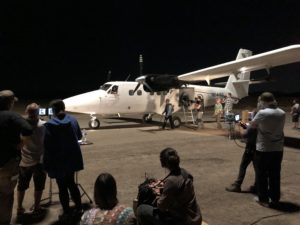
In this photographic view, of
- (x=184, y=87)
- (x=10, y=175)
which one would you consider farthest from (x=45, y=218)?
(x=184, y=87)

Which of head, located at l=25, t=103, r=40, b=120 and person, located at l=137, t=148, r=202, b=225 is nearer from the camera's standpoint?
person, located at l=137, t=148, r=202, b=225

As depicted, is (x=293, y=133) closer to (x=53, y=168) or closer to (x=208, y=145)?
(x=208, y=145)

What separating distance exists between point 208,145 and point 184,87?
7.85 m

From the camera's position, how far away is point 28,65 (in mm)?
87312

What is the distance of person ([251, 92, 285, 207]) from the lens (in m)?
6.45

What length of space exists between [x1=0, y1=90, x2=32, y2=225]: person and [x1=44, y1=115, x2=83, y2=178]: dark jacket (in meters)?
0.64

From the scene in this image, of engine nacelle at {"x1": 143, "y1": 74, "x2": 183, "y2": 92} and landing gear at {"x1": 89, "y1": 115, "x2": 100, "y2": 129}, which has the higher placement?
engine nacelle at {"x1": 143, "y1": 74, "x2": 183, "y2": 92}

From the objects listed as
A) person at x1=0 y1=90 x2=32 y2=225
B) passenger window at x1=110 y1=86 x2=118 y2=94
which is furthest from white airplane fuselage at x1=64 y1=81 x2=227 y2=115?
person at x1=0 y1=90 x2=32 y2=225

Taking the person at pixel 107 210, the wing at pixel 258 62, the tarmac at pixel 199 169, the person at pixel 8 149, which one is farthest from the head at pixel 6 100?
the wing at pixel 258 62

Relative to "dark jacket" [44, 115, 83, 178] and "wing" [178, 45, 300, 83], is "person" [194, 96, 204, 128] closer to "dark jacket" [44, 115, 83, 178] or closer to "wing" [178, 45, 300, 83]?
"wing" [178, 45, 300, 83]

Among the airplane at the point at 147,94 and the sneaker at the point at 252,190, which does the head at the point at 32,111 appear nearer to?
the sneaker at the point at 252,190

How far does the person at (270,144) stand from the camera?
21.2ft

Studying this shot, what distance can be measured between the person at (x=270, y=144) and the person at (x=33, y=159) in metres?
3.65

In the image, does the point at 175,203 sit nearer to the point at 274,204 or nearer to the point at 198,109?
the point at 274,204
